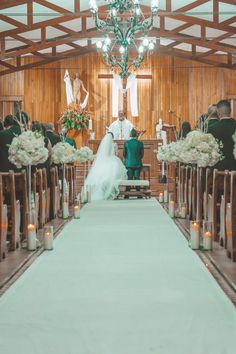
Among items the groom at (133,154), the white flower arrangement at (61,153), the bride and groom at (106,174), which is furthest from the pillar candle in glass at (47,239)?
the groom at (133,154)

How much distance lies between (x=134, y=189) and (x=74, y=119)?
22.0 feet

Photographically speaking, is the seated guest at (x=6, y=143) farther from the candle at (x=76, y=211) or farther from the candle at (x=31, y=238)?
the candle at (x=76, y=211)

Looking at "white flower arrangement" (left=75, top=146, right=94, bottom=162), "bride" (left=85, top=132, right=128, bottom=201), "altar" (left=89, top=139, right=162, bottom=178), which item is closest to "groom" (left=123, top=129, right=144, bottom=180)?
"bride" (left=85, top=132, right=128, bottom=201)

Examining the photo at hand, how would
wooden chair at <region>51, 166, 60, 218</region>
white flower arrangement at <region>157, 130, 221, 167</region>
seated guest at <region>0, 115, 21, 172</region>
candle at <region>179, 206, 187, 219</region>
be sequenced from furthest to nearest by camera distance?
wooden chair at <region>51, 166, 60, 218</region>, candle at <region>179, 206, 187, 219</region>, seated guest at <region>0, 115, 21, 172</region>, white flower arrangement at <region>157, 130, 221, 167</region>

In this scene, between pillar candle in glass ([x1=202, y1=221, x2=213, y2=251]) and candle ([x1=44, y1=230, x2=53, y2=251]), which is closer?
pillar candle in glass ([x1=202, y1=221, x2=213, y2=251])

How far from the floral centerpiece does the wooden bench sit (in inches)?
250

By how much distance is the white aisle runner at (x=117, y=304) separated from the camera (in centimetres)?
343

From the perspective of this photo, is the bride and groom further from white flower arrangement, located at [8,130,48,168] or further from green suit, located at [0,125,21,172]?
white flower arrangement, located at [8,130,48,168]

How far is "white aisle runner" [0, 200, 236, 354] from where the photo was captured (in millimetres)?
3434

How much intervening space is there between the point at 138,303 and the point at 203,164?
3.06 m

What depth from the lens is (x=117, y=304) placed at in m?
4.29

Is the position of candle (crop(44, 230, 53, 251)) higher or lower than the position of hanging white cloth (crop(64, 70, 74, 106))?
lower

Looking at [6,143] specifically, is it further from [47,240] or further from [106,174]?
[106,174]

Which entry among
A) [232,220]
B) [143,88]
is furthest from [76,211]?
[143,88]
